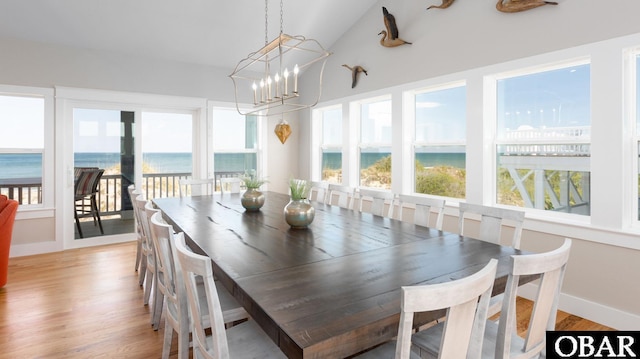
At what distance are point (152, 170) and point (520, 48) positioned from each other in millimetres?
5116

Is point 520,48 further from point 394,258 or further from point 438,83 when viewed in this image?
point 394,258

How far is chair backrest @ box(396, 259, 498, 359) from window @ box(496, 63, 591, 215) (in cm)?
253

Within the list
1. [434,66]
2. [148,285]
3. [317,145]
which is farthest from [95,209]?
[434,66]

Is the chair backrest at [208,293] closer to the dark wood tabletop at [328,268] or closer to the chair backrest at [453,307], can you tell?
the dark wood tabletop at [328,268]

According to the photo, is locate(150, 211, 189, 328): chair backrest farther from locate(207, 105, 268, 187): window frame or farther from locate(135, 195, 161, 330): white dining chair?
locate(207, 105, 268, 187): window frame

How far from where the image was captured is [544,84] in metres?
3.20

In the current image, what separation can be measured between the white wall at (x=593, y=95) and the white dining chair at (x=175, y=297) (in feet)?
8.94

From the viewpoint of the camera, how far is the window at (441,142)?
3965 mm

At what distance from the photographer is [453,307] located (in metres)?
1.04

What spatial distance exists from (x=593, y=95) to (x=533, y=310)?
7.44ft

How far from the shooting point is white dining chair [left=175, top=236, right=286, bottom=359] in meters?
1.21

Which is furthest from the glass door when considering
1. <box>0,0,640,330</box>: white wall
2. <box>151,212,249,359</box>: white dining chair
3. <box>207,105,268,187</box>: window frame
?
<box>151,212,249,359</box>: white dining chair

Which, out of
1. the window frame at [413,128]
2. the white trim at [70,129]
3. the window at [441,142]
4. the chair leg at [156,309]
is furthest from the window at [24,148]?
the window at [441,142]

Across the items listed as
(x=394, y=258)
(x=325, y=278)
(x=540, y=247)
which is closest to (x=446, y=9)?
(x=540, y=247)
